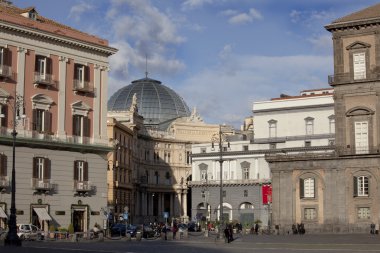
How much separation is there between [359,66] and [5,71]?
1674 inches

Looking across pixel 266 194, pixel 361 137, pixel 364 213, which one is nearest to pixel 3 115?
pixel 361 137

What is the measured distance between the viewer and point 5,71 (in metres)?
61.5

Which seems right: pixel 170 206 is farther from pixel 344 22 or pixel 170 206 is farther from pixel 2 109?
pixel 2 109

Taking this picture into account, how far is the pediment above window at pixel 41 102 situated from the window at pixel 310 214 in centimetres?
3654

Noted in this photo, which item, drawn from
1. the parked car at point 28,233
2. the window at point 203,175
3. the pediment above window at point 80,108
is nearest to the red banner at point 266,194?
the window at point 203,175

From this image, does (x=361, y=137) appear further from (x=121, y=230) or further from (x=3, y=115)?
(x=3, y=115)

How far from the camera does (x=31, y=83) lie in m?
63.6

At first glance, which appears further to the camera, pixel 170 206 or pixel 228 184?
pixel 170 206

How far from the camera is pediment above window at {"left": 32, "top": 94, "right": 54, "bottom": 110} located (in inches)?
2496

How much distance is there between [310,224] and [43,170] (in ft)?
120

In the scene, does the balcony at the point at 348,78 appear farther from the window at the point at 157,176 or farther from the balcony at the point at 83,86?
the window at the point at 157,176

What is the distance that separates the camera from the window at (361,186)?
83.8 metres

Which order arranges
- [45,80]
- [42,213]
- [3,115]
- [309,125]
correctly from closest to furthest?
[3,115] → [42,213] → [45,80] → [309,125]

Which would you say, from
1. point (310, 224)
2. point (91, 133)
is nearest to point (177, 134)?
point (310, 224)
